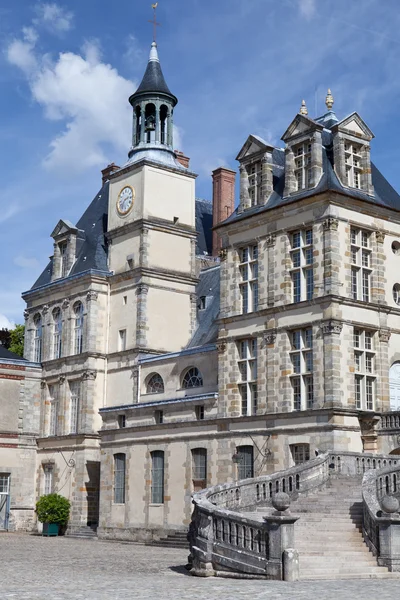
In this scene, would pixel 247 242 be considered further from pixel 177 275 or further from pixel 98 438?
pixel 98 438

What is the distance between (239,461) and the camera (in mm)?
31359

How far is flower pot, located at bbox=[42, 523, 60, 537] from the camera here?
130 ft

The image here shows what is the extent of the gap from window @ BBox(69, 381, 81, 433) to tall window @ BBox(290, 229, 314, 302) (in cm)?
1476

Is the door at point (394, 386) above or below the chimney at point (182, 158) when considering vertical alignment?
below

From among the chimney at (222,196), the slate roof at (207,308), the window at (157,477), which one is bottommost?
the window at (157,477)

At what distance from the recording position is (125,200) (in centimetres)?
4203

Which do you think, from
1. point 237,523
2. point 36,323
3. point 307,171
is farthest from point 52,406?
point 237,523

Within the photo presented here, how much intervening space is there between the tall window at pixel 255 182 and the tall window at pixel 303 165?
1.83 metres

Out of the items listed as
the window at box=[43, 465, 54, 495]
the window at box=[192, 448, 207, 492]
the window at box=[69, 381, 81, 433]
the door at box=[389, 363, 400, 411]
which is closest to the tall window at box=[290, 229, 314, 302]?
the door at box=[389, 363, 400, 411]

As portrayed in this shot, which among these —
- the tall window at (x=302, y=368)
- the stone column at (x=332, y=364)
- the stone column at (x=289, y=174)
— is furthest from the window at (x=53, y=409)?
the stone column at (x=332, y=364)

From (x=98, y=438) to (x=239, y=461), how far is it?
10938 mm

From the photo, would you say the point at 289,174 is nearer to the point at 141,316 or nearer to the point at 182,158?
the point at 141,316

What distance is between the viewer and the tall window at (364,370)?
2927 centimetres

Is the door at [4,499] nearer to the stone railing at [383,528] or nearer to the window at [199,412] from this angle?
the window at [199,412]
